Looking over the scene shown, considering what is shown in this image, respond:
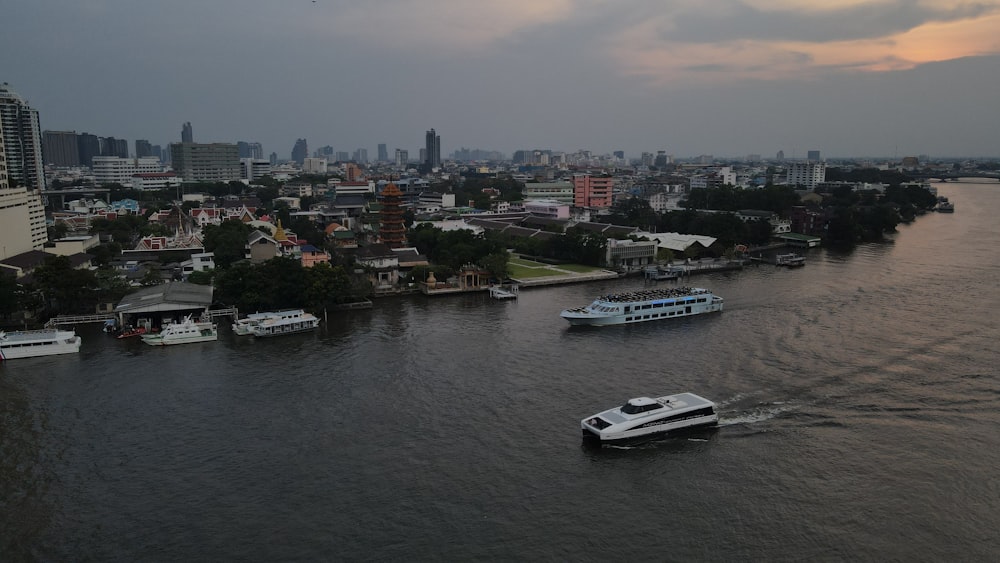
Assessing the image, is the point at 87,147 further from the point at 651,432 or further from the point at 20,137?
the point at 651,432

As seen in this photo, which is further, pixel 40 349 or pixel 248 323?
pixel 248 323

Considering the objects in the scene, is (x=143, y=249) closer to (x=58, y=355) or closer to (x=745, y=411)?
(x=58, y=355)

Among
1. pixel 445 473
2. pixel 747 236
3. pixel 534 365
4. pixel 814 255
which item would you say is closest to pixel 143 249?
pixel 534 365

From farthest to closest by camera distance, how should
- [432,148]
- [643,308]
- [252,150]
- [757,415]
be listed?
1. [252,150]
2. [432,148]
3. [643,308]
4. [757,415]

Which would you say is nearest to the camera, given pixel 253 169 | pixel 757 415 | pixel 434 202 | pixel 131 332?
pixel 757 415

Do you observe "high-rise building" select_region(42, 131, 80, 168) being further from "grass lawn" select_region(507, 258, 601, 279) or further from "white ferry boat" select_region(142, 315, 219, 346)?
"white ferry boat" select_region(142, 315, 219, 346)

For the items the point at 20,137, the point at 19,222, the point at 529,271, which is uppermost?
the point at 20,137

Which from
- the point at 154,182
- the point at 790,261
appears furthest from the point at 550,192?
the point at 154,182
